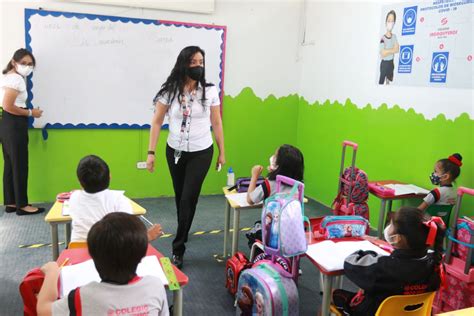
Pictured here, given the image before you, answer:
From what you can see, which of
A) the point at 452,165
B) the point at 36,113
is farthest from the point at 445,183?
the point at 36,113

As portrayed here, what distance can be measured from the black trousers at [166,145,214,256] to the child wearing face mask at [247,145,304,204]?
0.50 m

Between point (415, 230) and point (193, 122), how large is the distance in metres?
1.80

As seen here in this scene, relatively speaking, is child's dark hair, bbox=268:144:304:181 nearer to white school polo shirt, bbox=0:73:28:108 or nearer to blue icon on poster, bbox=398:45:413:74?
blue icon on poster, bbox=398:45:413:74

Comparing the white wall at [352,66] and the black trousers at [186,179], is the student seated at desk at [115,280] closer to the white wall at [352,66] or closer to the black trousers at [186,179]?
the black trousers at [186,179]

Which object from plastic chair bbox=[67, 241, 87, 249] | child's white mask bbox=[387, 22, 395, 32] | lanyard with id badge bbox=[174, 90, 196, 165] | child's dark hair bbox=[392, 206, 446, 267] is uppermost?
child's white mask bbox=[387, 22, 395, 32]

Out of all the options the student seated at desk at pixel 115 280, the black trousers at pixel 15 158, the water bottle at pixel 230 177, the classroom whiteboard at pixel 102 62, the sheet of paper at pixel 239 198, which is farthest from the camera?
the water bottle at pixel 230 177

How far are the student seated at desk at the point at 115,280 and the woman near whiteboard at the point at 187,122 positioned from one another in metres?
1.77

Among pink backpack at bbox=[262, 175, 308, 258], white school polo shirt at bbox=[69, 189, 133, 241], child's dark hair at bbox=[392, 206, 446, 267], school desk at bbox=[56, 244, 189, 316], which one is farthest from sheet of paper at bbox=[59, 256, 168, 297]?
child's dark hair at bbox=[392, 206, 446, 267]

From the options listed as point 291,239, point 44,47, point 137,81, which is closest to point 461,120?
point 291,239

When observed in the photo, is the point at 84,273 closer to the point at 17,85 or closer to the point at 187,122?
the point at 187,122

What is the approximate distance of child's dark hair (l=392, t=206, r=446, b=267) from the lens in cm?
184

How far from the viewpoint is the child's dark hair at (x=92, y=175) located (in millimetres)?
2234

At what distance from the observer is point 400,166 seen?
406 centimetres

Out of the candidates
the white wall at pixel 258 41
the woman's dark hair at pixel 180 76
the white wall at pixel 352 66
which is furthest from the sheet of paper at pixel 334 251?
the white wall at pixel 258 41
